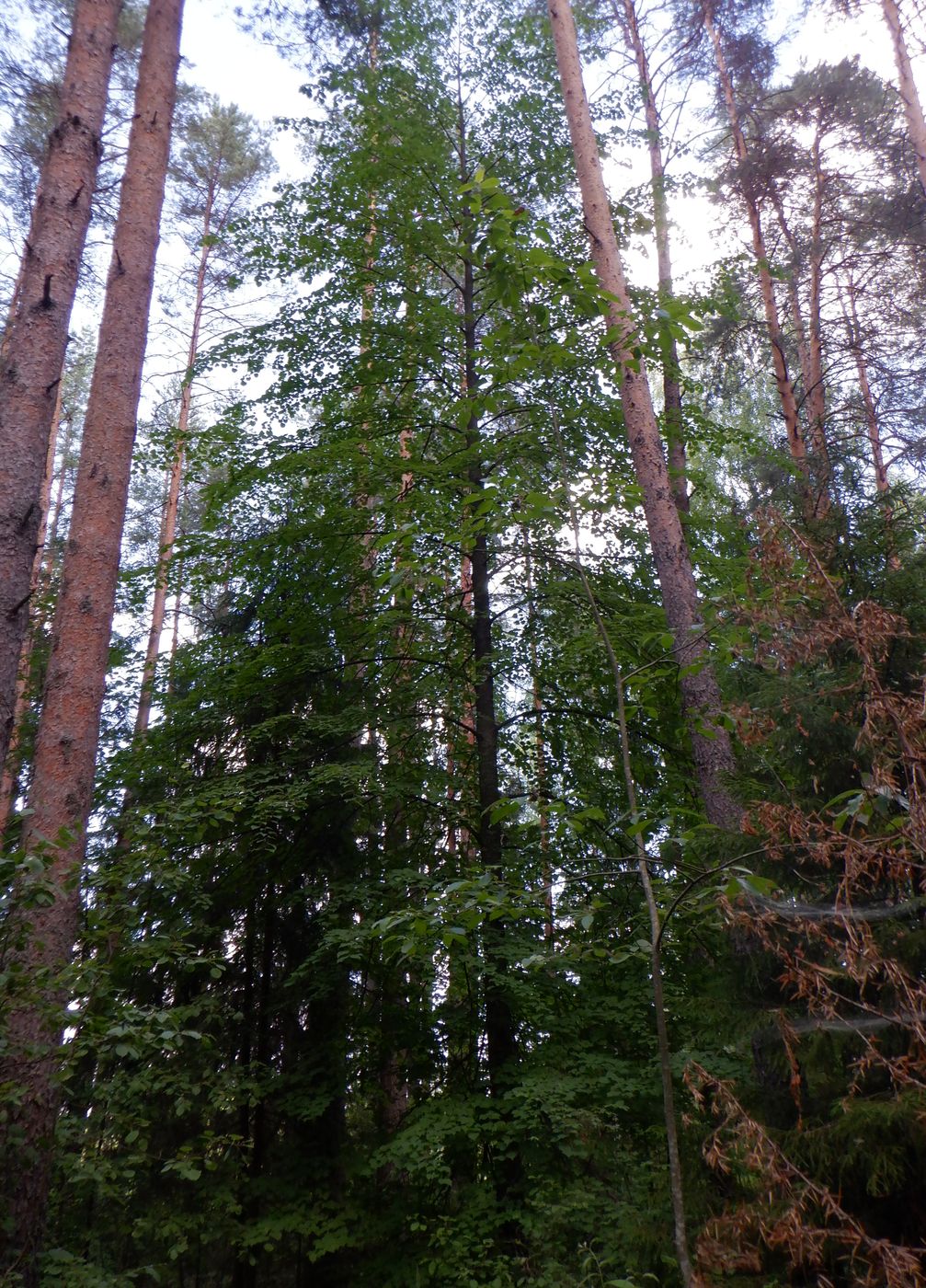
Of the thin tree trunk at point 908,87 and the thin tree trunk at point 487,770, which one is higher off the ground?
the thin tree trunk at point 908,87

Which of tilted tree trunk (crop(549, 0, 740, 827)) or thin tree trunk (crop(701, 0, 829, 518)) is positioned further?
thin tree trunk (crop(701, 0, 829, 518))

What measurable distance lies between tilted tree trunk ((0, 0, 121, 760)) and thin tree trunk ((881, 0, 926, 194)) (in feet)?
29.7

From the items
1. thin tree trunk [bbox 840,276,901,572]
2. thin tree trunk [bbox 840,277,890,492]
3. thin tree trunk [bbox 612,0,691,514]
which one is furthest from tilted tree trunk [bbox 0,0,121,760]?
thin tree trunk [bbox 840,277,890,492]

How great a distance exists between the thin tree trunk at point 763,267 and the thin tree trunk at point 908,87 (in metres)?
1.97

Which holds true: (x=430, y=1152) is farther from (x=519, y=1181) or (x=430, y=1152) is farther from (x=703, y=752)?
(x=703, y=752)

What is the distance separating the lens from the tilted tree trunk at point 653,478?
18.3 feet

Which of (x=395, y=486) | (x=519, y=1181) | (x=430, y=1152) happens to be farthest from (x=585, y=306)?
(x=519, y=1181)

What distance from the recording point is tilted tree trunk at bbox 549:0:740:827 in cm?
557

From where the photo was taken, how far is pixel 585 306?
3.54 metres

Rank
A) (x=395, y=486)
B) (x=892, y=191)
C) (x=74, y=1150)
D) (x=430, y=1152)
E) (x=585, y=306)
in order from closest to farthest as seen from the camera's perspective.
Answer: (x=585, y=306), (x=74, y=1150), (x=430, y=1152), (x=395, y=486), (x=892, y=191)

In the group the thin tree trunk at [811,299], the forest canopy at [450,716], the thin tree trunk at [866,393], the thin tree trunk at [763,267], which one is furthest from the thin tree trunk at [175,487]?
the thin tree trunk at [866,393]

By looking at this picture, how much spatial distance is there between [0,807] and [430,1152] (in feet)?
25.2

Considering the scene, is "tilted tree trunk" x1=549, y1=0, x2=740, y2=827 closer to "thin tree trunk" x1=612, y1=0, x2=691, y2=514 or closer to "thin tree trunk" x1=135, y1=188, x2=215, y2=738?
"thin tree trunk" x1=612, y1=0, x2=691, y2=514

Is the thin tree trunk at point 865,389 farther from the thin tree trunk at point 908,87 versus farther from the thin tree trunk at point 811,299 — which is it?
the thin tree trunk at point 908,87
